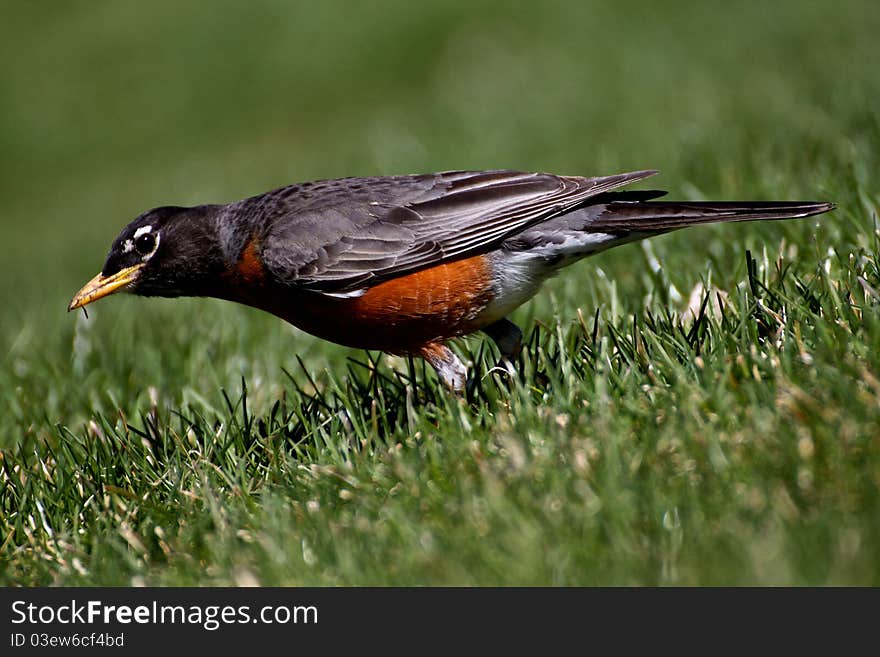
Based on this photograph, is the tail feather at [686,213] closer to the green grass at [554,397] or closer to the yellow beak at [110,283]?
the green grass at [554,397]

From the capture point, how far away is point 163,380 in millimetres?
5516

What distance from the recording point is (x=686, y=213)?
437 centimetres

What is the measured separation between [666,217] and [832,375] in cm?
146

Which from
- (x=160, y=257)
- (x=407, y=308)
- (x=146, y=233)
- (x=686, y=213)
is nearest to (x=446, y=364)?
(x=407, y=308)

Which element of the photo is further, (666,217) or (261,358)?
(261,358)

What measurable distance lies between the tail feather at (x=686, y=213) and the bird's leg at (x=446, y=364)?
866 millimetres

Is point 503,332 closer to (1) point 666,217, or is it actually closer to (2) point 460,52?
(1) point 666,217

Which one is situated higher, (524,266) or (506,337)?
(524,266)

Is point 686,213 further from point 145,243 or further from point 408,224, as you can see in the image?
point 145,243

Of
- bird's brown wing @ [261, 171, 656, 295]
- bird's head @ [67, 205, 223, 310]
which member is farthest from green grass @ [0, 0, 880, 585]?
bird's head @ [67, 205, 223, 310]

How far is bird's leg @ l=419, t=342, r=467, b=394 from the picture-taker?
4.55 m

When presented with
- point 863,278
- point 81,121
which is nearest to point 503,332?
point 863,278

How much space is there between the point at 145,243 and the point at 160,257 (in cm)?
10

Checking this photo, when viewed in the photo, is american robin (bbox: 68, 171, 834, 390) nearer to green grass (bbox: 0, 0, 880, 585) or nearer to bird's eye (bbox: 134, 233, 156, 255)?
bird's eye (bbox: 134, 233, 156, 255)
